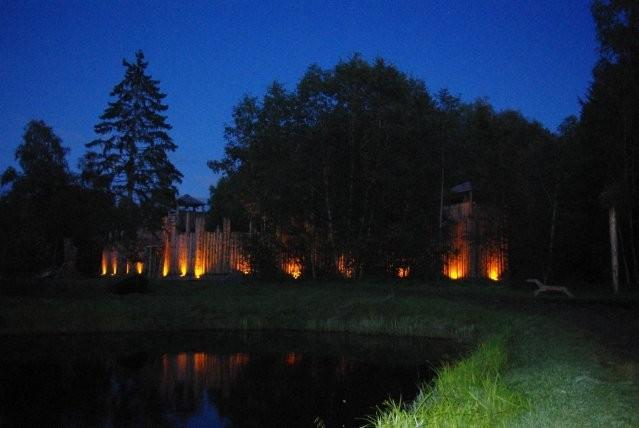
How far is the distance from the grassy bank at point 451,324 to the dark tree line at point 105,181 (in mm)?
5944

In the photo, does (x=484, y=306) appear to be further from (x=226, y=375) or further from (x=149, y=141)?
(x=149, y=141)

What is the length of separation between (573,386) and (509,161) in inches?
594

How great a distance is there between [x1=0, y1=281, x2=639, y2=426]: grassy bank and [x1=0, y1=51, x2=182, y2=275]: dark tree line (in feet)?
19.5

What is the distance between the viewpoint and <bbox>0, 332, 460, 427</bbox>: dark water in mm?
7941

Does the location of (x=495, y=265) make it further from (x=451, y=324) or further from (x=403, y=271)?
(x=451, y=324)

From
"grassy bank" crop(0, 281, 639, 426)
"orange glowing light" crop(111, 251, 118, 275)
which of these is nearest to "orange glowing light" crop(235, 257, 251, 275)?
"grassy bank" crop(0, 281, 639, 426)

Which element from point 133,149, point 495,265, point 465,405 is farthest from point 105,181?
point 465,405

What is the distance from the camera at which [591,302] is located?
532 inches

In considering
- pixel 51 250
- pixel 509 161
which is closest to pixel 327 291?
pixel 509 161

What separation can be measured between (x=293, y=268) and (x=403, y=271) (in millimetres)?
3889

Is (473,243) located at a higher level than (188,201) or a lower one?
lower

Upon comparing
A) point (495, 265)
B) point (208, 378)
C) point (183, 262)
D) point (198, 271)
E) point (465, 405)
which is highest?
point (183, 262)

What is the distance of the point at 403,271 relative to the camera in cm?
2020

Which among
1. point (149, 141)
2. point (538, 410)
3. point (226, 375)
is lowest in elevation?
point (226, 375)
